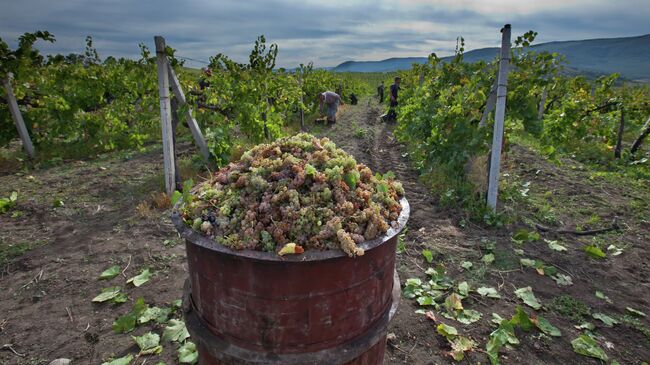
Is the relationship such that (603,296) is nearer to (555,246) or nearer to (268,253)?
(555,246)

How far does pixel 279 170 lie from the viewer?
6.57 ft

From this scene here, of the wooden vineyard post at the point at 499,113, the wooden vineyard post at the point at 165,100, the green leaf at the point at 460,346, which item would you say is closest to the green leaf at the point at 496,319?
the green leaf at the point at 460,346

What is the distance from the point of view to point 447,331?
3.15 meters

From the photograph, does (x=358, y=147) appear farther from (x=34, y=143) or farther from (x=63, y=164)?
(x=34, y=143)

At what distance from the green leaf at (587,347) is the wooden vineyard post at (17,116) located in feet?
35.1

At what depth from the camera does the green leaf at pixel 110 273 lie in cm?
399

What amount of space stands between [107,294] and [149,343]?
1014 millimetres

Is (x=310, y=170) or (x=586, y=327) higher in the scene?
(x=310, y=170)

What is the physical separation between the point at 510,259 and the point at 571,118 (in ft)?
13.7

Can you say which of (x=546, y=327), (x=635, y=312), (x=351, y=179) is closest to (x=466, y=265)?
(x=546, y=327)

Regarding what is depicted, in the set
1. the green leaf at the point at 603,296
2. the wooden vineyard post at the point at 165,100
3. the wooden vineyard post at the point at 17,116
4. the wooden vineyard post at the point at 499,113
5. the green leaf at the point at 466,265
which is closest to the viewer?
the green leaf at the point at 603,296

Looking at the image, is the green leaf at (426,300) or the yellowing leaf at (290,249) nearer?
the yellowing leaf at (290,249)

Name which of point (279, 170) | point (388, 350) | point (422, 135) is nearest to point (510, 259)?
point (388, 350)

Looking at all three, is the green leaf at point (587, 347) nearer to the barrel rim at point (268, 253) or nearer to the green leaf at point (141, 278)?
the barrel rim at point (268, 253)
